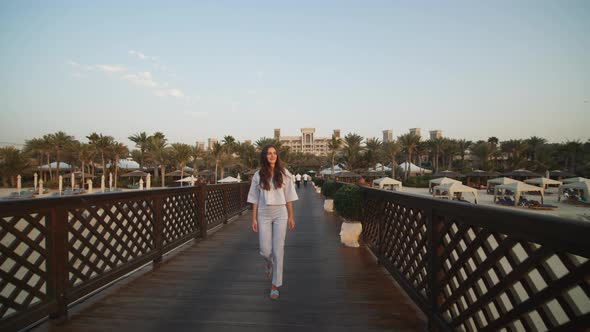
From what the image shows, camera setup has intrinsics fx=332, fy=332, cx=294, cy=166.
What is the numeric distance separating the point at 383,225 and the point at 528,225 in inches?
129

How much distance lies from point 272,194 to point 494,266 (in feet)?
7.15

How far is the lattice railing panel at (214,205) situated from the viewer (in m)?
7.90

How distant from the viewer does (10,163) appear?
147 ft

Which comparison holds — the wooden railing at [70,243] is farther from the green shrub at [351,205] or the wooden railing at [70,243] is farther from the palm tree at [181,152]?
the palm tree at [181,152]

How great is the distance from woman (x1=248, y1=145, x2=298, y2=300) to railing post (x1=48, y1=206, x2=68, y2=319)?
176 cm

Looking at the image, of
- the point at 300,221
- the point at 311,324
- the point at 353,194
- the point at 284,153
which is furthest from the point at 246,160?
the point at 311,324

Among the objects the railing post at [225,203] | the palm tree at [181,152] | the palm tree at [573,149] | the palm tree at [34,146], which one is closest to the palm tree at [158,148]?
the palm tree at [181,152]

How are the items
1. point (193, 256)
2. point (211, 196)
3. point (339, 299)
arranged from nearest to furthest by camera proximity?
1. point (339, 299)
2. point (193, 256)
3. point (211, 196)

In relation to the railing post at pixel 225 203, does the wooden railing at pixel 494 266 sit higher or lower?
higher

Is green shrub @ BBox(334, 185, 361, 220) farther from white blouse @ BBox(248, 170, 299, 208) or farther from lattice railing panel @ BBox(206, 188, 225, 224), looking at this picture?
lattice railing panel @ BBox(206, 188, 225, 224)

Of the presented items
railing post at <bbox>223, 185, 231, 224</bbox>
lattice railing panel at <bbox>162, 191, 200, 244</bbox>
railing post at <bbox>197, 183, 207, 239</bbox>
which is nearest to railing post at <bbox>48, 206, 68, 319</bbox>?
lattice railing panel at <bbox>162, 191, 200, 244</bbox>

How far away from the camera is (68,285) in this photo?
3.13m

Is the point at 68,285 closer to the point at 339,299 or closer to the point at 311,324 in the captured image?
the point at 311,324

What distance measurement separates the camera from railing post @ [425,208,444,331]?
2.82m
